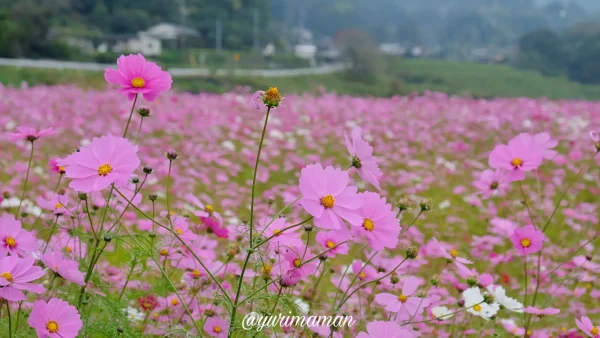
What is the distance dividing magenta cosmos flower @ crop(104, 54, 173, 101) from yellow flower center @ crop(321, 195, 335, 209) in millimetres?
324

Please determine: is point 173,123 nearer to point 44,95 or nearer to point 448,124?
point 44,95

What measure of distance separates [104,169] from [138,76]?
0.21 m

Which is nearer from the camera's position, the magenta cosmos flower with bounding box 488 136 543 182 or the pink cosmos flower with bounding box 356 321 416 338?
the pink cosmos flower with bounding box 356 321 416 338

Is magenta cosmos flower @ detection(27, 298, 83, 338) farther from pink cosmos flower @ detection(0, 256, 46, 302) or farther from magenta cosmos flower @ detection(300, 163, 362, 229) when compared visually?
magenta cosmos flower @ detection(300, 163, 362, 229)

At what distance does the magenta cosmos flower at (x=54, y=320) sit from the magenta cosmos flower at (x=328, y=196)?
14.8 inches

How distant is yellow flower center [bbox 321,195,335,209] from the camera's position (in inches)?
28.8

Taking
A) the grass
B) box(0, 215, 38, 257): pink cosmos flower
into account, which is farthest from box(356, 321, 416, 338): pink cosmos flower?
the grass

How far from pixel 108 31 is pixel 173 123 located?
20.9 metres

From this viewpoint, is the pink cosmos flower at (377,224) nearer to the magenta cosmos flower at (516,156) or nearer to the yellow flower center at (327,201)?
the yellow flower center at (327,201)

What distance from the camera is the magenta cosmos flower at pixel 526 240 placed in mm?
1181

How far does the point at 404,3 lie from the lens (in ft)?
235

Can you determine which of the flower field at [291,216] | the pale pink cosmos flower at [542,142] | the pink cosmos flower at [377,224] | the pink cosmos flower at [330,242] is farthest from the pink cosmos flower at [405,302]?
the pale pink cosmos flower at [542,142]

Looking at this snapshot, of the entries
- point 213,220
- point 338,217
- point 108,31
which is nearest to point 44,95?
point 213,220

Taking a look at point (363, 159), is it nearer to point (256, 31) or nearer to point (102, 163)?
point (102, 163)
